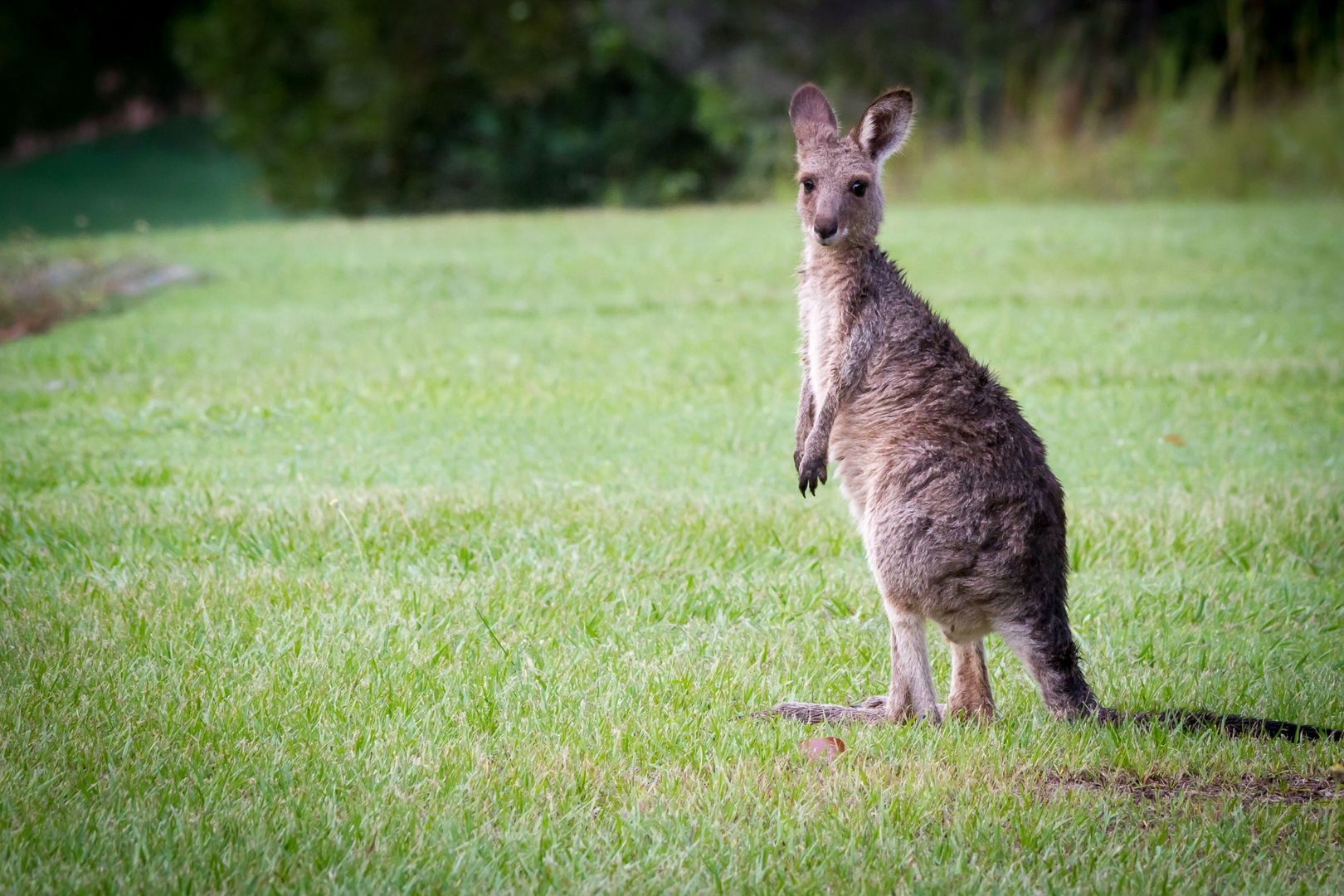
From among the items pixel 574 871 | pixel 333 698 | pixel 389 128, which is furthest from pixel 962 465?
pixel 389 128

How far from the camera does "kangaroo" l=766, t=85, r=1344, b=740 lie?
3.62 m

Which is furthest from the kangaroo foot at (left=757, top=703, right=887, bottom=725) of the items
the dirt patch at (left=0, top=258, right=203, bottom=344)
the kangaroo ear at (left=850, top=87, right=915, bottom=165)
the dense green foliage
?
the dense green foliage

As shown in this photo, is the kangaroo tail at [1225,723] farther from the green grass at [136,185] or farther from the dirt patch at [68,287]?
the green grass at [136,185]

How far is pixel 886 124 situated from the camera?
4141 mm

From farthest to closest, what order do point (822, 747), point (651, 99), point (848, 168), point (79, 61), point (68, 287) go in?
point (79, 61), point (651, 99), point (68, 287), point (848, 168), point (822, 747)

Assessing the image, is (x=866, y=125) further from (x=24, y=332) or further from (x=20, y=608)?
(x=24, y=332)

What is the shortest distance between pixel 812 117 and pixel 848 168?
0.26 m

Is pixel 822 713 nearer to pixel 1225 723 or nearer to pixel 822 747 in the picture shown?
pixel 822 747

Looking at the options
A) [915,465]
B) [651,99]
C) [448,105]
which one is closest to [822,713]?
[915,465]

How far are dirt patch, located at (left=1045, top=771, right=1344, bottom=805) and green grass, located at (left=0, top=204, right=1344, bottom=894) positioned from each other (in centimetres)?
2

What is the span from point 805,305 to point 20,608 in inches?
103

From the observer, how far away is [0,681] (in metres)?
3.98

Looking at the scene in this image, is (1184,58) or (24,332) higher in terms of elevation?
(1184,58)

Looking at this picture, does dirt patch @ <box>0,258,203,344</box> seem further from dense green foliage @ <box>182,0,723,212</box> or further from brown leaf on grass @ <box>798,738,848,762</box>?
dense green foliage @ <box>182,0,723,212</box>
